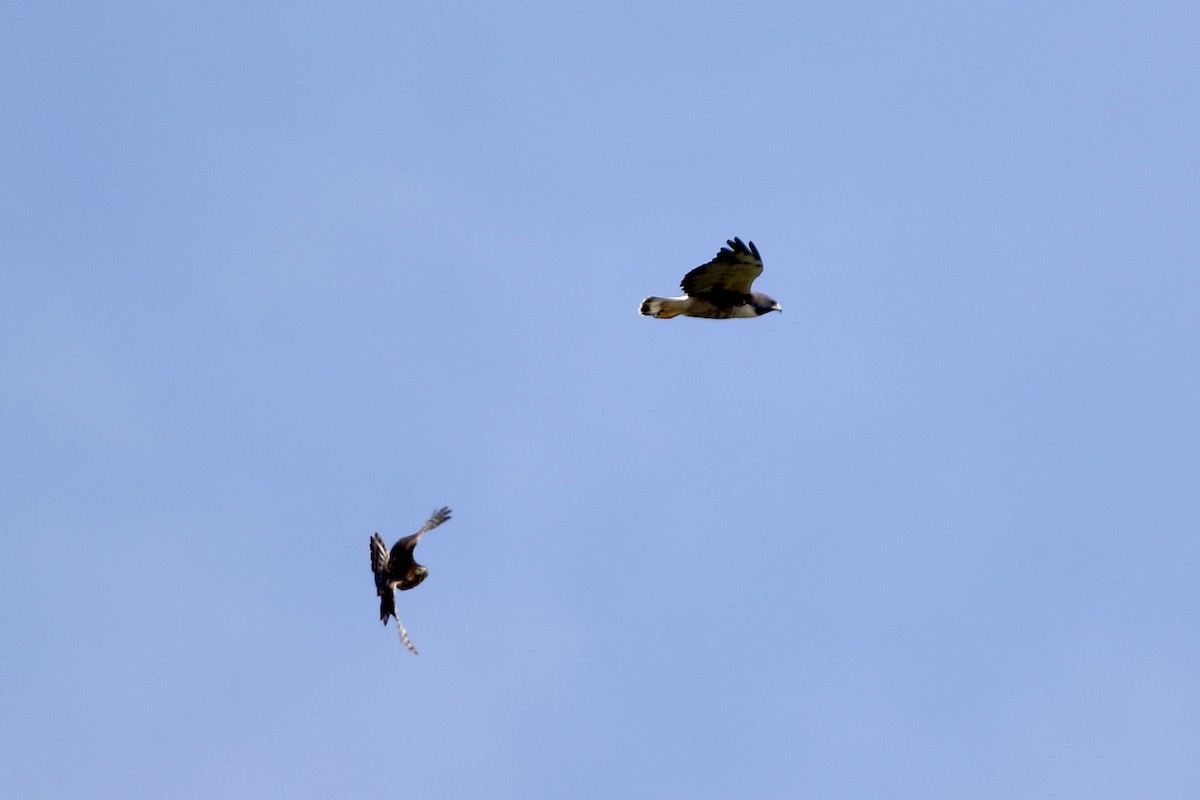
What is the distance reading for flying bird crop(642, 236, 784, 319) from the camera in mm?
26984

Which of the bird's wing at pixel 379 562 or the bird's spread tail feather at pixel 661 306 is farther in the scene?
the bird's spread tail feather at pixel 661 306

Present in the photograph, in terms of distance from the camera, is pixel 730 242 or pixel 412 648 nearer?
pixel 412 648

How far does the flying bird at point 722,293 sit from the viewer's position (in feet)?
88.5

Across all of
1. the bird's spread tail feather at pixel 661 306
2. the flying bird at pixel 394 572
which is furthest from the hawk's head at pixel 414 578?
the bird's spread tail feather at pixel 661 306

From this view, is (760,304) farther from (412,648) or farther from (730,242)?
(412,648)

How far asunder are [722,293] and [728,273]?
75 cm

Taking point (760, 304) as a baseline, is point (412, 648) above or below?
below

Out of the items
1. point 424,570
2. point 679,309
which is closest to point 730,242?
A: point 679,309

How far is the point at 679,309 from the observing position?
2834 cm

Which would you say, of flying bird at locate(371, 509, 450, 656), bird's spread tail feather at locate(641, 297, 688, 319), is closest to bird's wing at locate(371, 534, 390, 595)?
flying bird at locate(371, 509, 450, 656)

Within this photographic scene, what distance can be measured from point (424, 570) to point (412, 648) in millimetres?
1558

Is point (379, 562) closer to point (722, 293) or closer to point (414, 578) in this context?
point (414, 578)

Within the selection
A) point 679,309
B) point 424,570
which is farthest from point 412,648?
point 679,309

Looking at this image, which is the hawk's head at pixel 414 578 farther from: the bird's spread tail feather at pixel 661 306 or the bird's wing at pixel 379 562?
the bird's spread tail feather at pixel 661 306
